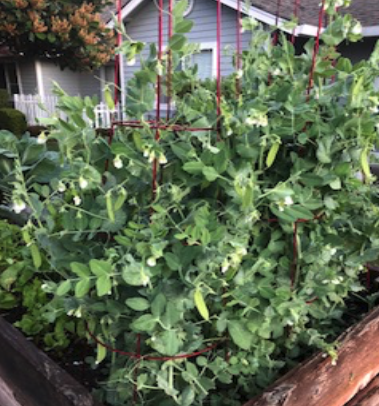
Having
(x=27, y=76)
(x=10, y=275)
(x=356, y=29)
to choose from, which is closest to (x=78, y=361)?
(x=10, y=275)

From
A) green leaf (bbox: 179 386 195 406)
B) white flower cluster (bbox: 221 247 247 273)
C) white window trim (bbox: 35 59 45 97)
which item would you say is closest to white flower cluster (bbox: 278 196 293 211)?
white flower cluster (bbox: 221 247 247 273)

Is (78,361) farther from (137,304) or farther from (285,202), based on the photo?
(285,202)

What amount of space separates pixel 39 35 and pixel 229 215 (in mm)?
8318

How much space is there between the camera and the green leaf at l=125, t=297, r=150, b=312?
0.85 meters

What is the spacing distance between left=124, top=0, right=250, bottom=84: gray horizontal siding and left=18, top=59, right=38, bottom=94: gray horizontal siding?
5.35 metres

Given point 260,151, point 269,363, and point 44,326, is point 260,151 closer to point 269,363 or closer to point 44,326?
point 269,363

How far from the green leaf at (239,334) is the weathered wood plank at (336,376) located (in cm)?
13

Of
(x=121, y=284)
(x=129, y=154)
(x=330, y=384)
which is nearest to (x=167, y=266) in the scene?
(x=121, y=284)

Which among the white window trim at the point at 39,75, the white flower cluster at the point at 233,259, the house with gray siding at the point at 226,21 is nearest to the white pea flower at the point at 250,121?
the white flower cluster at the point at 233,259

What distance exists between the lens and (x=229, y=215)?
3.11ft

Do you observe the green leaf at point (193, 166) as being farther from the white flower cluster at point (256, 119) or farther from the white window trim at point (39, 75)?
the white window trim at point (39, 75)

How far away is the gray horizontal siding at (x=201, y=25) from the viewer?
23.3ft

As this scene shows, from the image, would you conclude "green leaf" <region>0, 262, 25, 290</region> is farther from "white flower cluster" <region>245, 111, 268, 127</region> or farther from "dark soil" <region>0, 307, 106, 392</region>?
"white flower cluster" <region>245, 111, 268, 127</region>

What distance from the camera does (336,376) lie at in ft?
3.73
